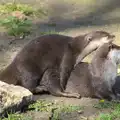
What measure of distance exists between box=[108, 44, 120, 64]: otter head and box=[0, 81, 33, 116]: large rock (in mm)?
968

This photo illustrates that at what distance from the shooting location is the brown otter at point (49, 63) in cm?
541

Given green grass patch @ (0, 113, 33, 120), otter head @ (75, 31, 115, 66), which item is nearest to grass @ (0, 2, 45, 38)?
otter head @ (75, 31, 115, 66)

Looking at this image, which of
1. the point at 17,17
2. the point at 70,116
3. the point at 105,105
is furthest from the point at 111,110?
the point at 17,17

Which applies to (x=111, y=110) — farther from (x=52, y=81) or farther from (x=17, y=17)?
(x=17, y=17)

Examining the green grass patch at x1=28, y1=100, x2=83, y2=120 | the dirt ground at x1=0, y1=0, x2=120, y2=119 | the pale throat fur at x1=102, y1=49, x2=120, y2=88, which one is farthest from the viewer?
the dirt ground at x1=0, y1=0, x2=120, y2=119

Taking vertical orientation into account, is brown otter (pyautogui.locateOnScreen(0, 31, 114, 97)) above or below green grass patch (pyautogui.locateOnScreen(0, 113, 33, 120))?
above

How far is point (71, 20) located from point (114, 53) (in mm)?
3060

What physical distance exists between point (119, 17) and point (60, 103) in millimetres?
3483

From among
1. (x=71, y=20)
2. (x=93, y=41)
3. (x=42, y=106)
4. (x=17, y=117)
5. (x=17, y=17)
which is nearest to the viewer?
(x=17, y=117)

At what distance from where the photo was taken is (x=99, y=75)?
17.2 feet

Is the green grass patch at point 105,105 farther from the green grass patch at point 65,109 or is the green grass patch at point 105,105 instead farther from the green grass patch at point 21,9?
the green grass patch at point 21,9

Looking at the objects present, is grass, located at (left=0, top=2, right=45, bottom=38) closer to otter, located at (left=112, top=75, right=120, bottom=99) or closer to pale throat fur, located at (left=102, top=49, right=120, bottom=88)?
otter, located at (left=112, top=75, right=120, bottom=99)

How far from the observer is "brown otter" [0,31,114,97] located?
17.7ft

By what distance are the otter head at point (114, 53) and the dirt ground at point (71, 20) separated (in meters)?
1.61
